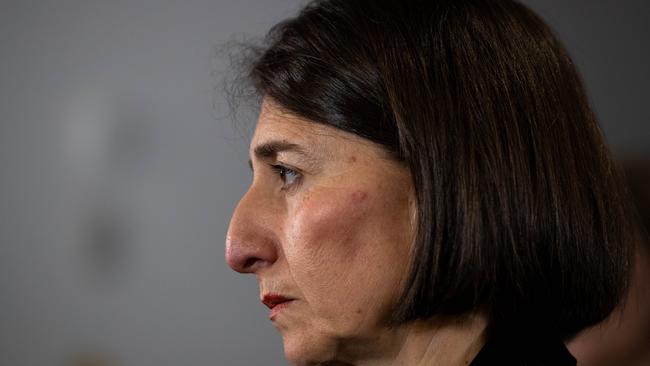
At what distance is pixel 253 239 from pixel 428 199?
0.20 m

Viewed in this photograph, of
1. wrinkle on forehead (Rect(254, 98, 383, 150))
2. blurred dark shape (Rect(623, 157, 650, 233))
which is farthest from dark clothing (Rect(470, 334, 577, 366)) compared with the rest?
blurred dark shape (Rect(623, 157, 650, 233))

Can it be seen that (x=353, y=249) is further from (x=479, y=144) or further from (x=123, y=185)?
(x=123, y=185)

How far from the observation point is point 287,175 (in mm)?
788

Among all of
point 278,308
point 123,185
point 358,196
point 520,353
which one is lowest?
point 520,353

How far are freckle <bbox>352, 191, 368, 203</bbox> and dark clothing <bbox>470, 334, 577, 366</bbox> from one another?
0.22 metres

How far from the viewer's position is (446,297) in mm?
722

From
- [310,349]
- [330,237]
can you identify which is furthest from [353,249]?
[310,349]

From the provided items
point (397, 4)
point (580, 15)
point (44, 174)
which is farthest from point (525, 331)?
point (44, 174)

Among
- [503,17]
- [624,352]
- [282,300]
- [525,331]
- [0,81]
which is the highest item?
[0,81]

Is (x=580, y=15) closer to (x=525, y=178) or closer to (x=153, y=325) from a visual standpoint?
(x=525, y=178)

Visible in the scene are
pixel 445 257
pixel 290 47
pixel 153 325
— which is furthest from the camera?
pixel 153 325

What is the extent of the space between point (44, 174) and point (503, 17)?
Answer: 3.71 feet

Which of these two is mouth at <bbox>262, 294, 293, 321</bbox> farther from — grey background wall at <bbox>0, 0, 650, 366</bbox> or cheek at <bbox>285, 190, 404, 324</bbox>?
grey background wall at <bbox>0, 0, 650, 366</bbox>

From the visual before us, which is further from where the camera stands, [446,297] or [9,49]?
[9,49]
